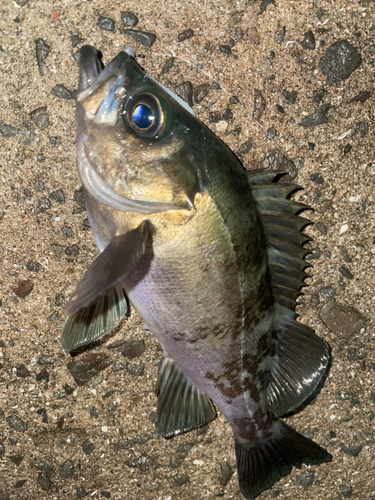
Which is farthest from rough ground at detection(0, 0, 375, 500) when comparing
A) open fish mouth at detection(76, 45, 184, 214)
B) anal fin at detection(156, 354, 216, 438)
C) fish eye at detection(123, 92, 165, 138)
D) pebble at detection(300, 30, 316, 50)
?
fish eye at detection(123, 92, 165, 138)

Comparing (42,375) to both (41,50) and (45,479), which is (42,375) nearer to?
(45,479)

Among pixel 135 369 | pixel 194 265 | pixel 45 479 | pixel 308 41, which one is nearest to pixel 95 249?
pixel 135 369

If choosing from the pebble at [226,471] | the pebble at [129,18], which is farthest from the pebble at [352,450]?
the pebble at [129,18]

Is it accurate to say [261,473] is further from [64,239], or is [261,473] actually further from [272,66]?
[272,66]

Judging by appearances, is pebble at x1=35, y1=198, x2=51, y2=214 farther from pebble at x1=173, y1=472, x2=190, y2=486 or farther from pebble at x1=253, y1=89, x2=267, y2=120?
pebble at x1=173, y1=472, x2=190, y2=486

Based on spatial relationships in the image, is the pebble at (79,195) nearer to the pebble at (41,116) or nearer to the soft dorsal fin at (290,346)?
the pebble at (41,116)

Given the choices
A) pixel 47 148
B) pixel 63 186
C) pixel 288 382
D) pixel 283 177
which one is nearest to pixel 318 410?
pixel 288 382
